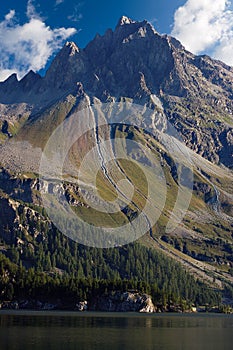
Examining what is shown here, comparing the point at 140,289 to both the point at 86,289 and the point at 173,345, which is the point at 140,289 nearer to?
the point at 86,289

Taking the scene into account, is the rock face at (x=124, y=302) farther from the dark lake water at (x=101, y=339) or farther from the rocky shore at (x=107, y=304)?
the dark lake water at (x=101, y=339)

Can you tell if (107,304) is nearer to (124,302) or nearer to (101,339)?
(124,302)

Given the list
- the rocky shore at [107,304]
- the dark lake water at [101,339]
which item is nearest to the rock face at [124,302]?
the rocky shore at [107,304]

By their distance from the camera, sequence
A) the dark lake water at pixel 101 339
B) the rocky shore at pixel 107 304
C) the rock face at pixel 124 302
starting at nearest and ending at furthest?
1. the dark lake water at pixel 101 339
2. the rocky shore at pixel 107 304
3. the rock face at pixel 124 302

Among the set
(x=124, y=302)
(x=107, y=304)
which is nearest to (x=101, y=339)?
(x=107, y=304)

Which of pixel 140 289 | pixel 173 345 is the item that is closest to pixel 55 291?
pixel 140 289

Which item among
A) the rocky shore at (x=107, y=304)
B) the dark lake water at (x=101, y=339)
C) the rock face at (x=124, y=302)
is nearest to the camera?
the dark lake water at (x=101, y=339)

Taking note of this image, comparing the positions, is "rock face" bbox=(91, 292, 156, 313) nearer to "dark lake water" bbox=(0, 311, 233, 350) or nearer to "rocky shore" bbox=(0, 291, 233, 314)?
"rocky shore" bbox=(0, 291, 233, 314)

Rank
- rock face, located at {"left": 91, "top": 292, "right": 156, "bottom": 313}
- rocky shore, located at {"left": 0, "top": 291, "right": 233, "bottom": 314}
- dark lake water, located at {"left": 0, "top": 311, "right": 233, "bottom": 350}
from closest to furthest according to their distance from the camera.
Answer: dark lake water, located at {"left": 0, "top": 311, "right": 233, "bottom": 350} < rocky shore, located at {"left": 0, "top": 291, "right": 233, "bottom": 314} < rock face, located at {"left": 91, "top": 292, "right": 156, "bottom": 313}

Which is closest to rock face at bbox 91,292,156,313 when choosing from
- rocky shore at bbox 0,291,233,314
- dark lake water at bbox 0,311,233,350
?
rocky shore at bbox 0,291,233,314
